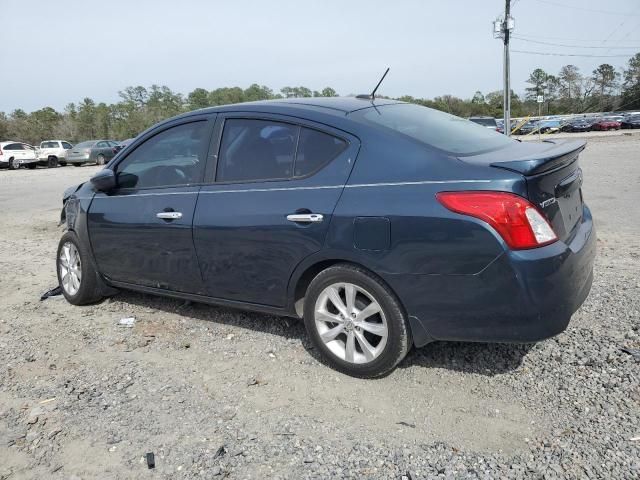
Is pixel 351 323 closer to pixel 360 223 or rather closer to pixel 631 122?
pixel 360 223

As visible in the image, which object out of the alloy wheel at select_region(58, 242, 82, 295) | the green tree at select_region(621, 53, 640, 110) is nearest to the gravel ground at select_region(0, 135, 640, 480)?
the alloy wheel at select_region(58, 242, 82, 295)

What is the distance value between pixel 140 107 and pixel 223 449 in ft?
250

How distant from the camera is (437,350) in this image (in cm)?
347

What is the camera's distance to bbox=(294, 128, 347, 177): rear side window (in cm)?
319

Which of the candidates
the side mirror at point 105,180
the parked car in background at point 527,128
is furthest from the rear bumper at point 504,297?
the parked car in background at point 527,128

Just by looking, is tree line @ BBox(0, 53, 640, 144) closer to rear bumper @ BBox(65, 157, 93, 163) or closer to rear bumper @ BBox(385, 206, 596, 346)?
rear bumper @ BBox(65, 157, 93, 163)

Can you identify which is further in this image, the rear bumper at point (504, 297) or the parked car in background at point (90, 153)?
the parked car in background at point (90, 153)

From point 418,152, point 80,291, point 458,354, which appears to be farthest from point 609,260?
point 80,291

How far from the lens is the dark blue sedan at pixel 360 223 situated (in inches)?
104

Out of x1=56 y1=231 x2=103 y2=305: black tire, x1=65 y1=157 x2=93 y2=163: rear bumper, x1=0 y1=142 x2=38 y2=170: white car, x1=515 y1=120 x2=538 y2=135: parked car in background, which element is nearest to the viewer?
x1=56 y1=231 x2=103 y2=305: black tire

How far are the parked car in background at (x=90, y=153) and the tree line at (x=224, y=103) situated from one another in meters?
14.4

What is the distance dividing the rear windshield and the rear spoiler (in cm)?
33

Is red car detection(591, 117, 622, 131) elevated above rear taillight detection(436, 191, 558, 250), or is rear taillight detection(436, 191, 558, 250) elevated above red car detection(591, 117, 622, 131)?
red car detection(591, 117, 622, 131)

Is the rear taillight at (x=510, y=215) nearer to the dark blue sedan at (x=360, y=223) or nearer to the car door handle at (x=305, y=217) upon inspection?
the dark blue sedan at (x=360, y=223)
